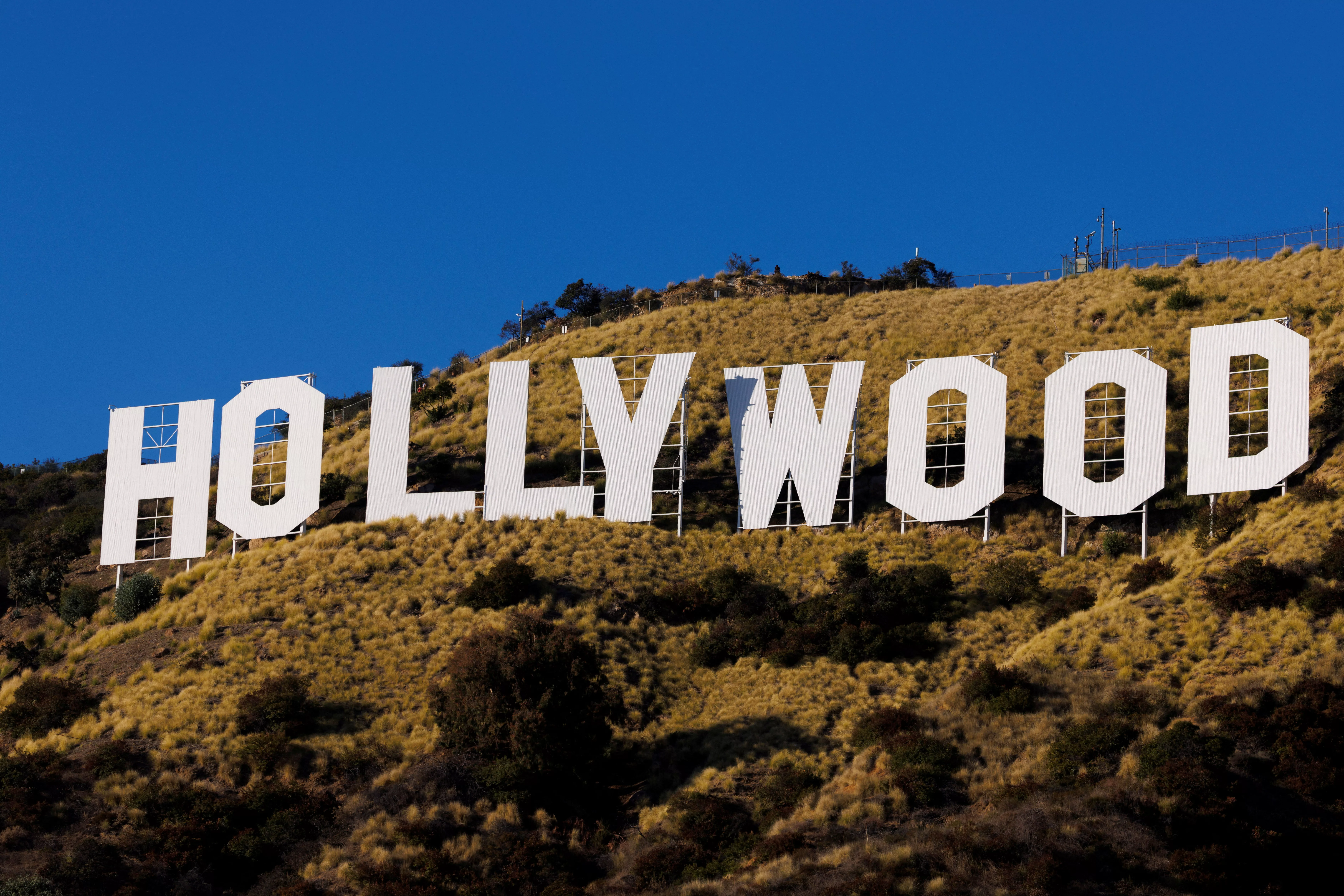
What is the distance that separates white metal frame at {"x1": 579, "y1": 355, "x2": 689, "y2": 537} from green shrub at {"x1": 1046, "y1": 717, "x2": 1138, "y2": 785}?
59.0 feet

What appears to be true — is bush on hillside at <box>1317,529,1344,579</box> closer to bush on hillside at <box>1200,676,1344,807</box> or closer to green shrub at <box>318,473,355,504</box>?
bush on hillside at <box>1200,676,1344,807</box>

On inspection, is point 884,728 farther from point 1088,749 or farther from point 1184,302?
point 1184,302

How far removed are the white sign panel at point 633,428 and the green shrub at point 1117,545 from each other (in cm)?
1523

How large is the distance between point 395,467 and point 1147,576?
1034 inches

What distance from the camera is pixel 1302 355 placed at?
45000 mm

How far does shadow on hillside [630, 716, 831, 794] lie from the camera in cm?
3797

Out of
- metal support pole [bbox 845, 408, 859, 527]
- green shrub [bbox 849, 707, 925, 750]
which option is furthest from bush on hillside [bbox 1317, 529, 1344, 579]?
metal support pole [bbox 845, 408, 859, 527]

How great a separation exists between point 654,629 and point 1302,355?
73.0 ft

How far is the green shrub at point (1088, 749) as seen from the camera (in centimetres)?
3391

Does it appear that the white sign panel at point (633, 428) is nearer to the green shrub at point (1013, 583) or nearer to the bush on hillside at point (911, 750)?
the green shrub at point (1013, 583)

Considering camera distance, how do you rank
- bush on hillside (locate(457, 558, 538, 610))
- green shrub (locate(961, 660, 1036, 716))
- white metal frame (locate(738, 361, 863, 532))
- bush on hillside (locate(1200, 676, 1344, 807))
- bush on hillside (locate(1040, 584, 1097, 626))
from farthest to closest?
white metal frame (locate(738, 361, 863, 532)), bush on hillside (locate(457, 558, 538, 610)), bush on hillside (locate(1040, 584, 1097, 626)), green shrub (locate(961, 660, 1036, 716)), bush on hillside (locate(1200, 676, 1344, 807))

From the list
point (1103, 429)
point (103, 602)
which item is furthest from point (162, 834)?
point (1103, 429)

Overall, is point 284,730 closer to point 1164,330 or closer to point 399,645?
point 399,645

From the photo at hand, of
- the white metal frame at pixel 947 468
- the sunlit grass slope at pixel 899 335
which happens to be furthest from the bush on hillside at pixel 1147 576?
the sunlit grass slope at pixel 899 335
